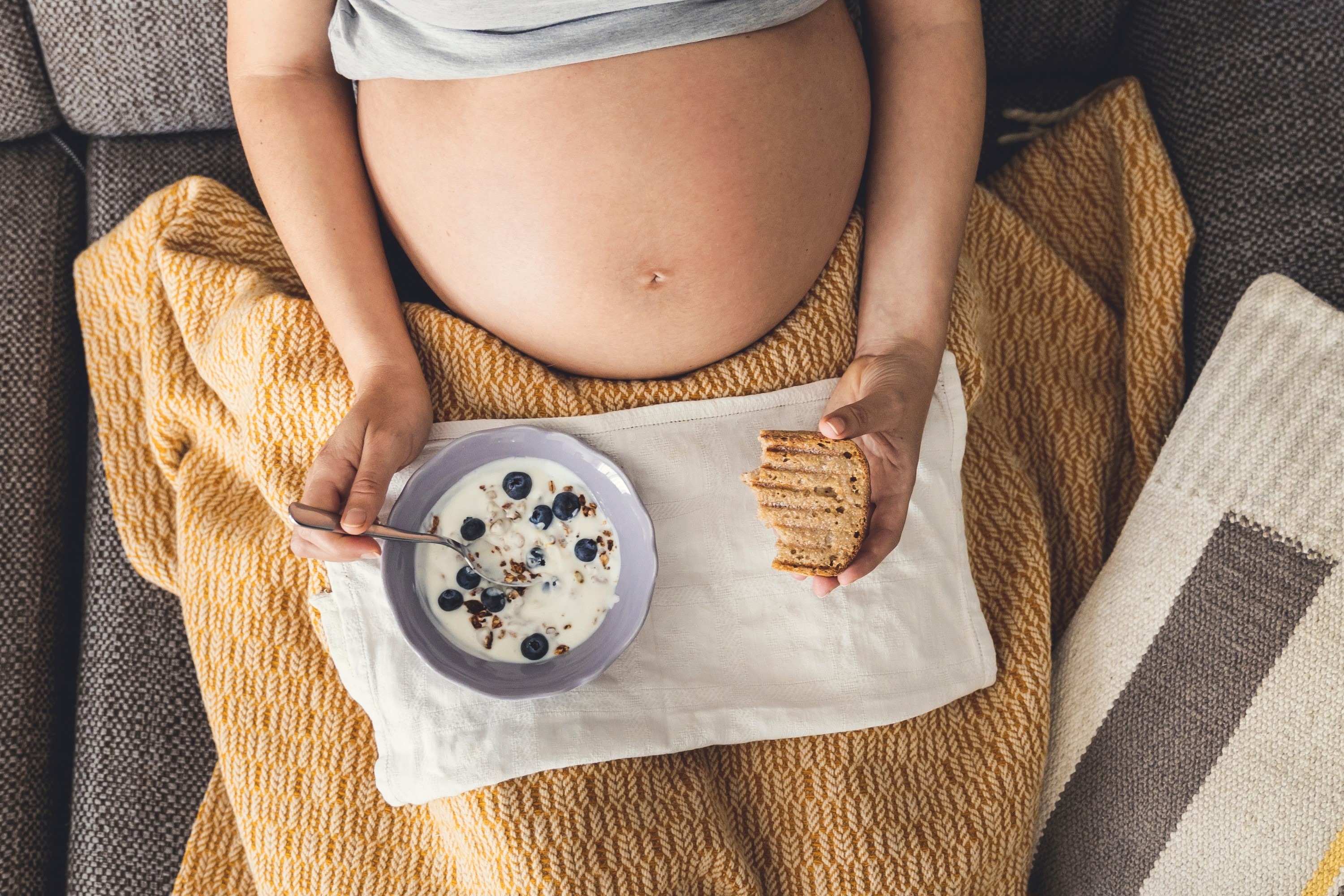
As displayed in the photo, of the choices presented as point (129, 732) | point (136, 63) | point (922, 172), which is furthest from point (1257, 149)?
point (129, 732)

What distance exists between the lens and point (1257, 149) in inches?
41.3

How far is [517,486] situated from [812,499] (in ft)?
0.86

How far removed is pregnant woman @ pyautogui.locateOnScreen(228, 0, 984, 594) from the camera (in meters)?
0.78

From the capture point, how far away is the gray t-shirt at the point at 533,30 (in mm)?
762

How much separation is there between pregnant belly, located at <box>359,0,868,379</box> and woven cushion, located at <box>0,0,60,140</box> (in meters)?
0.59

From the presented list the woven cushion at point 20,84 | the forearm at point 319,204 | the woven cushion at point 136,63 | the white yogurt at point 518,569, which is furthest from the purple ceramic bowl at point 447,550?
the woven cushion at point 20,84

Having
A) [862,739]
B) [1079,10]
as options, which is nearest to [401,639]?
[862,739]

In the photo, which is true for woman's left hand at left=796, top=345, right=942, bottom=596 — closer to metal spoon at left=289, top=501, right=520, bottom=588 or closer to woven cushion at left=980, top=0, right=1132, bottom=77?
metal spoon at left=289, top=501, right=520, bottom=588

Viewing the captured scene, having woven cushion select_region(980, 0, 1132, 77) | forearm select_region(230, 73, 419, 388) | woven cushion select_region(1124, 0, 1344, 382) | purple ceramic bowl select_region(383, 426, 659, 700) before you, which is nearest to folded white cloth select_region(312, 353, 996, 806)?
purple ceramic bowl select_region(383, 426, 659, 700)

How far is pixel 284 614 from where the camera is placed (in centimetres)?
93

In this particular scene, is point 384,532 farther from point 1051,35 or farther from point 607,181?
point 1051,35

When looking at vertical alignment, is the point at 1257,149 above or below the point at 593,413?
above

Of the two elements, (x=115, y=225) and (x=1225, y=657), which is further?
(x=115, y=225)

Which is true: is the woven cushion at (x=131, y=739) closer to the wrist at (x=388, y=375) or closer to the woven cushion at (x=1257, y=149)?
the wrist at (x=388, y=375)
